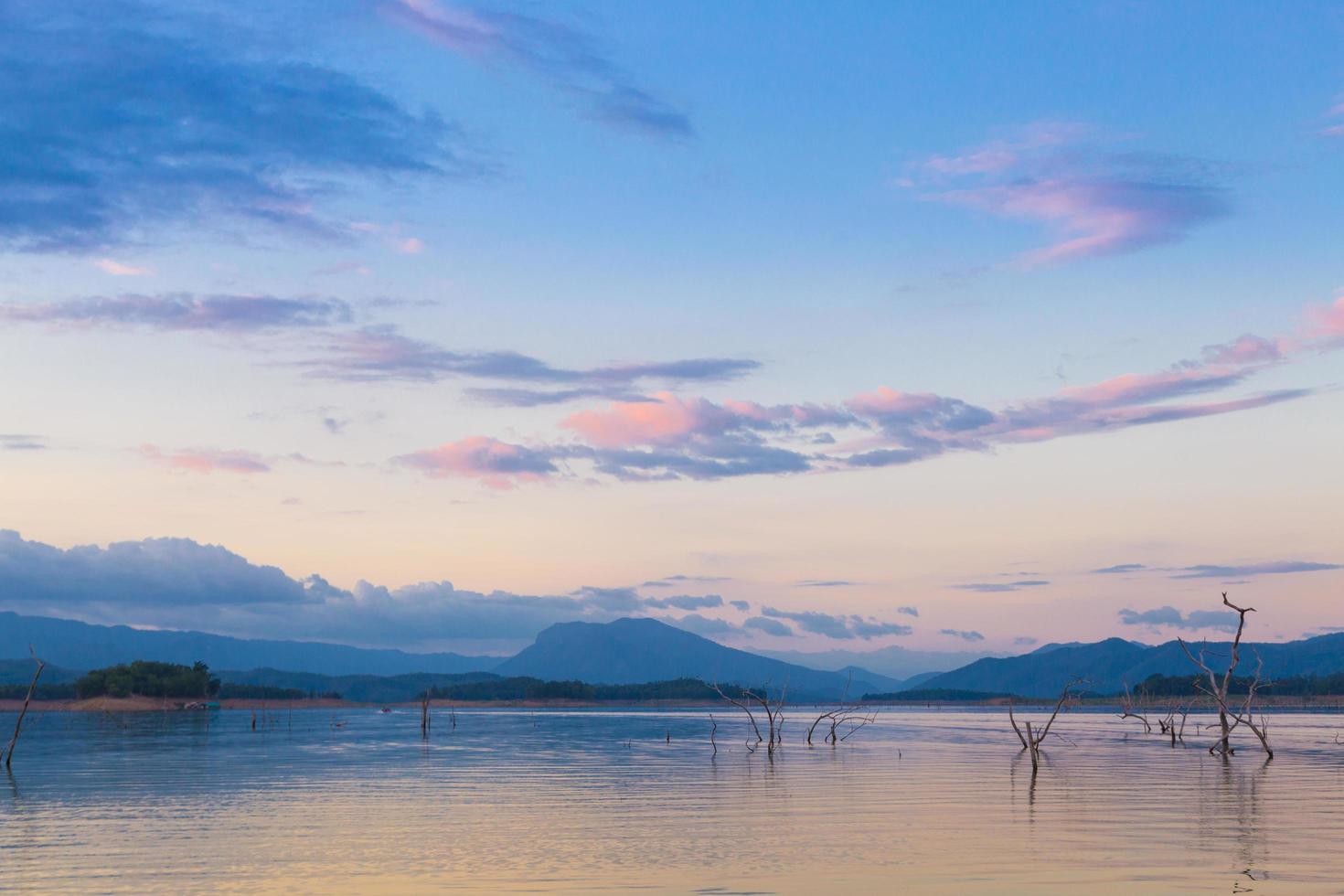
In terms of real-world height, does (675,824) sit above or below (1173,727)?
above

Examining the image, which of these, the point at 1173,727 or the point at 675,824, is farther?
the point at 1173,727

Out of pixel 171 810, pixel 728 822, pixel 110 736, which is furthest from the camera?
pixel 110 736

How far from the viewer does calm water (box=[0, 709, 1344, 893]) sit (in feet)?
94.9

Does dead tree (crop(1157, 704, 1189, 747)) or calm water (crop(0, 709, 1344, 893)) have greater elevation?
calm water (crop(0, 709, 1344, 893))

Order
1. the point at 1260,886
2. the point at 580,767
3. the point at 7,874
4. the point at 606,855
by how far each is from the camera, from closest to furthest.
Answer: the point at 1260,886, the point at 7,874, the point at 606,855, the point at 580,767

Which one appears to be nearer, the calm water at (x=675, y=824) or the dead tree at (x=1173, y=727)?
the calm water at (x=675, y=824)

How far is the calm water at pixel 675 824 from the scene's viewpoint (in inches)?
1139

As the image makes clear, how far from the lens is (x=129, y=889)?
27.4 m

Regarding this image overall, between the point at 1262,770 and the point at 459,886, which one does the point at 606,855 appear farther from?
the point at 1262,770

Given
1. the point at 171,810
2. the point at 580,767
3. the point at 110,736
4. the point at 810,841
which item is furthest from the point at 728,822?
the point at 110,736

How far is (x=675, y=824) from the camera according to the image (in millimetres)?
39906

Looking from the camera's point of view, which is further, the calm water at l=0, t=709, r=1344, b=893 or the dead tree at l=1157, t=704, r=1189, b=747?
the dead tree at l=1157, t=704, r=1189, b=747

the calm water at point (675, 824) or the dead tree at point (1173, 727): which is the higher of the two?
the calm water at point (675, 824)

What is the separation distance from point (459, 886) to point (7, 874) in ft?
35.4
